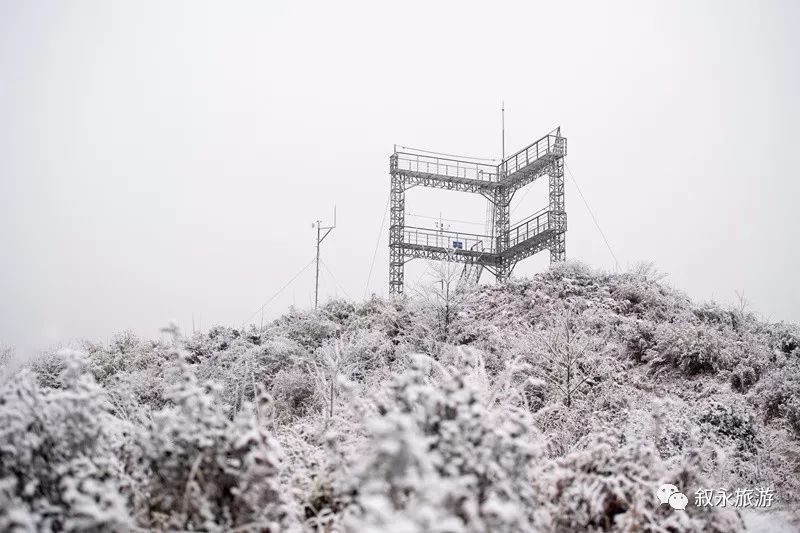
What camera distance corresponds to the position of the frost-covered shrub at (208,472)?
336 cm

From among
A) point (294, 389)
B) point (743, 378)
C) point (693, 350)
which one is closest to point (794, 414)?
point (743, 378)

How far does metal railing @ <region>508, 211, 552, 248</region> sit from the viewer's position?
101 ft

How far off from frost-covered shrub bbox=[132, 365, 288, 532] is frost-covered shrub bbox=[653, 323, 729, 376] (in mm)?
15687

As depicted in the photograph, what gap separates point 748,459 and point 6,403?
39.9ft

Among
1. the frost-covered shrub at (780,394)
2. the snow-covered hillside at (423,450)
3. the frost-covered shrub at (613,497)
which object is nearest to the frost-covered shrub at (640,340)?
the snow-covered hillside at (423,450)

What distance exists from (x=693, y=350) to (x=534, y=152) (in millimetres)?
17863

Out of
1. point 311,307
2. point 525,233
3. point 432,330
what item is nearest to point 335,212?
point 311,307

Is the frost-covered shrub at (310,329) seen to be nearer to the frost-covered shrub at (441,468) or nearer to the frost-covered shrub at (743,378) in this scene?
the frost-covered shrub at (743,378)

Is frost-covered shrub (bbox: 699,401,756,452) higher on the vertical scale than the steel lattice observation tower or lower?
lower

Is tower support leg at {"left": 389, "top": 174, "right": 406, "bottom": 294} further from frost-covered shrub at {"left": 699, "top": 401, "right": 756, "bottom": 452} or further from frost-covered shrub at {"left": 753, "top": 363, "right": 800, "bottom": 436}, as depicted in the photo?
frost-covered shrub at {"left": 699, "top": 401, "right": 756, "bottom": 452}

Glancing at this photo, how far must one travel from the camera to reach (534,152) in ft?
108

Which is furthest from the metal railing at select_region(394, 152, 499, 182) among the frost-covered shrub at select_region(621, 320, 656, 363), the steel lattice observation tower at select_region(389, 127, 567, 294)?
the frost-covered shrub at select_region(621, 320, 656, 363)

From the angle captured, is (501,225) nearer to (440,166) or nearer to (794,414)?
(440,166)

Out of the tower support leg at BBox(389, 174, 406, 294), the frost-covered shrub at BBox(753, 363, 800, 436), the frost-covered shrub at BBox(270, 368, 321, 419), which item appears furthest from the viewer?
the tower support leg at BBox(389, 174, 406, 294)
